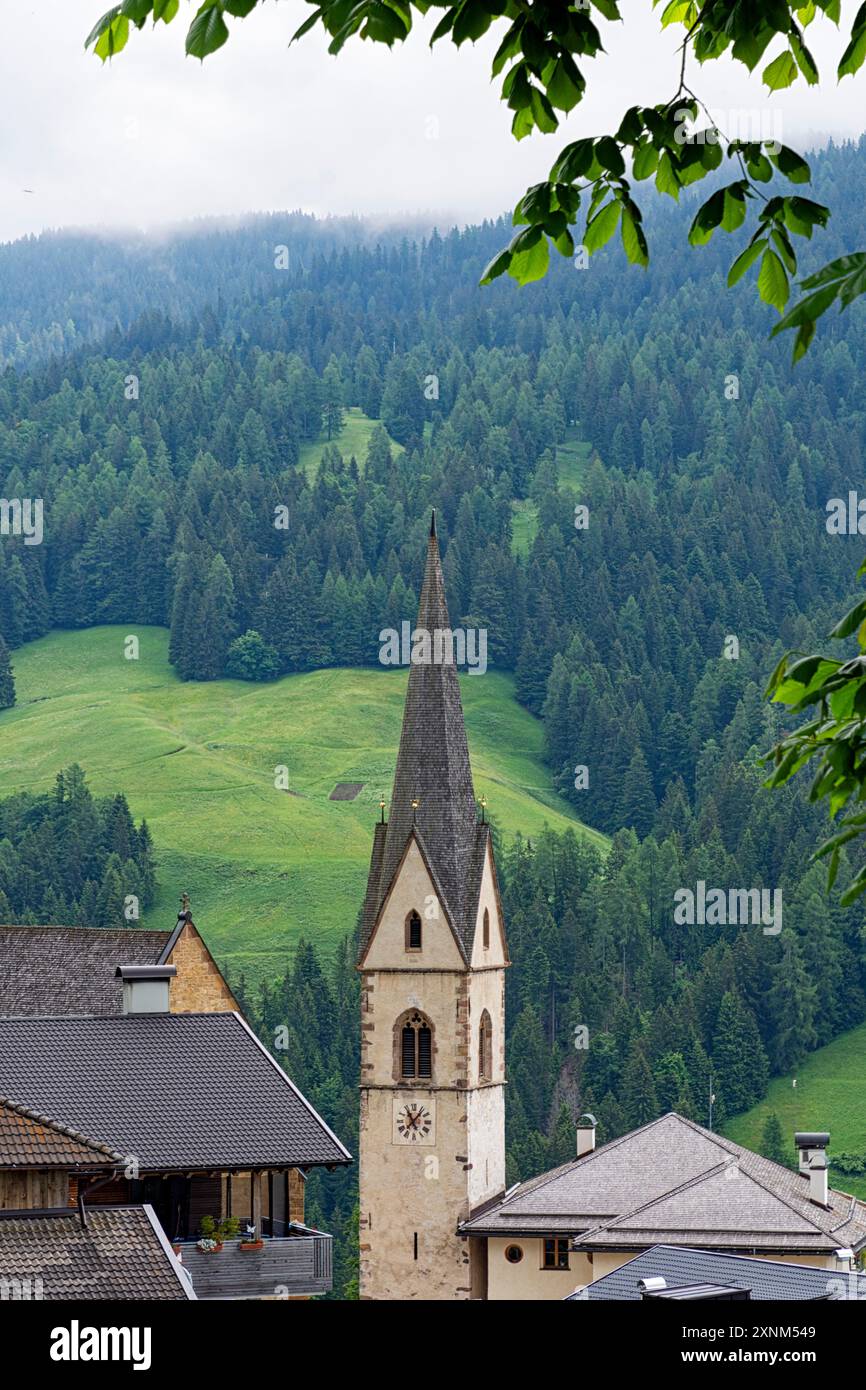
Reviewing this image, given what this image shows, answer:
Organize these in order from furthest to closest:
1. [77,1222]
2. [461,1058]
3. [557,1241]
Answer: [461,1058] → [557,1241] → [77,1222]

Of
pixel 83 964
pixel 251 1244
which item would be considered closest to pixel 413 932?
pixel 83 964

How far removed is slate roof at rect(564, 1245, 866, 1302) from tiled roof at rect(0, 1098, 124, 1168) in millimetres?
16938

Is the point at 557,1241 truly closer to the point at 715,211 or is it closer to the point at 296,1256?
the point at 296,1256

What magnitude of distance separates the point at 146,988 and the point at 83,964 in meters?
9.35

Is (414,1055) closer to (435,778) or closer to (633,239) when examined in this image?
(435,778)

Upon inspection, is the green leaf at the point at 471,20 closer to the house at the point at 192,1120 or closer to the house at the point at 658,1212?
the house at the point at 192,1120

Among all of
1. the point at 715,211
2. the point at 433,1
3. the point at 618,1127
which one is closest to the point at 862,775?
the point at 715,211

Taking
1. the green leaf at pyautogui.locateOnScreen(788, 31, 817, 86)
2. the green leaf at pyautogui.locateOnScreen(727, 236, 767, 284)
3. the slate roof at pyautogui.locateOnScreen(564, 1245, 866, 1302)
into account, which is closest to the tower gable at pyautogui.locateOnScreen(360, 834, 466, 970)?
the slate roof at pyautogui.locateOnScreen(564, 1245, 866, 1302)

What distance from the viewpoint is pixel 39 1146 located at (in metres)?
32.4

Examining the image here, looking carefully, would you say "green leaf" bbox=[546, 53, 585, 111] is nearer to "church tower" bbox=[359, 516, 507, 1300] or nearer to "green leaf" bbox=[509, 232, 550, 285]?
"green leaf" bbox=[509, 232, 550, 285]

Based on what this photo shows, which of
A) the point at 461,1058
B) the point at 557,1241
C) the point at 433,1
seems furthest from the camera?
the point at 461,1058
